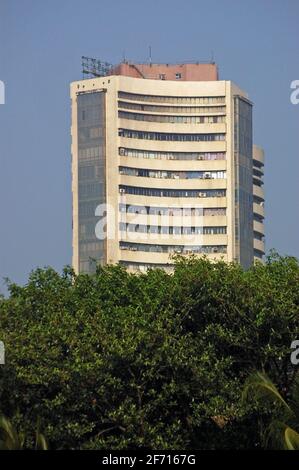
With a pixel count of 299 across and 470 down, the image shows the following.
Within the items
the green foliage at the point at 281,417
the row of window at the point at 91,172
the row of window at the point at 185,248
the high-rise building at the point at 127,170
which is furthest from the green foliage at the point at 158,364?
the row of window at the point at 185,248

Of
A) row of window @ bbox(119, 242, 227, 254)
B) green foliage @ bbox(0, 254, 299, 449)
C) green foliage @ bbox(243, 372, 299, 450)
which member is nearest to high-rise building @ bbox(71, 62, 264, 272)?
row of window @ bbox(119, 242, 227, 254)

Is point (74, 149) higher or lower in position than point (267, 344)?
higher

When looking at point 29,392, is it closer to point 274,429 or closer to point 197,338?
point 197,338

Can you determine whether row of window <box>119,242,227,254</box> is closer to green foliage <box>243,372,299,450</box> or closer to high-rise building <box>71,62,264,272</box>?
high-rise building <box>71,62,264,272</box>

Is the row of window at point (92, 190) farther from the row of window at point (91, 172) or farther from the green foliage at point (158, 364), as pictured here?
the green foliage at point (158, 364)

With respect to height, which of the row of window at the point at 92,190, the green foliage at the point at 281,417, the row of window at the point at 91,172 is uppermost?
the row of window at the point at 91,172

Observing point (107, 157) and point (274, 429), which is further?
point (107, 157)

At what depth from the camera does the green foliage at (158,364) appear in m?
48.5

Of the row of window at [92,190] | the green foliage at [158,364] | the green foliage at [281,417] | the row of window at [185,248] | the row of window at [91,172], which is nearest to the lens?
the green foliage at [281,417]

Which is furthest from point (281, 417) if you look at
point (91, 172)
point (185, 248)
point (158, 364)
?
point (185, 248)

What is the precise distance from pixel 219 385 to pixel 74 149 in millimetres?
146057

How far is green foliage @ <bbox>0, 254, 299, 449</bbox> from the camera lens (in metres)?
48.5

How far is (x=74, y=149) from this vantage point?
194 meters
